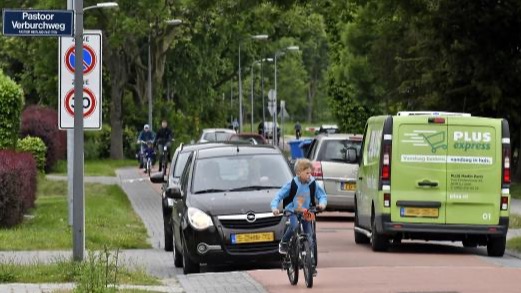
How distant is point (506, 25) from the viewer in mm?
39188

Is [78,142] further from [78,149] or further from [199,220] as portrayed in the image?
[199,220]

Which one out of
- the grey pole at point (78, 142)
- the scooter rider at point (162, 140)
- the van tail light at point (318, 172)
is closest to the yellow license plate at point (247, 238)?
the grey pole at point (78, 142)

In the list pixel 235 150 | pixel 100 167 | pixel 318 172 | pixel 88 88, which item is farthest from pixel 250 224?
pixel 100 167

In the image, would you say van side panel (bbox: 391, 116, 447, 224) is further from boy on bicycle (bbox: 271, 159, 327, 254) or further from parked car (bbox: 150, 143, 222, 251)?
boy on bicycle (bbox: 271, 159, 327, 254)

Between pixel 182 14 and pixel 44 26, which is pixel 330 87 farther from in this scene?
pixel 44 26

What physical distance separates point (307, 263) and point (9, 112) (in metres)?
19.8

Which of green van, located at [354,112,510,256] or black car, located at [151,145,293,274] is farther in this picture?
green van, located at [354,112,510,256]

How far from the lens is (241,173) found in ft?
61.7

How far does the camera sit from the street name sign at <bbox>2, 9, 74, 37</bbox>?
15445 millimetres

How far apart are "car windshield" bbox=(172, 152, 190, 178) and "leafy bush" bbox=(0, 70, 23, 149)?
10130 millimetres

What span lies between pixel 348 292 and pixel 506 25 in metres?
25.9

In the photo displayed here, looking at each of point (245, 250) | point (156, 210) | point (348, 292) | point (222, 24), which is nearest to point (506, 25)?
point (156, 210)

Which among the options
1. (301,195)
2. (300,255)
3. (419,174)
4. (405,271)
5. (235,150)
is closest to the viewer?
(300,255)

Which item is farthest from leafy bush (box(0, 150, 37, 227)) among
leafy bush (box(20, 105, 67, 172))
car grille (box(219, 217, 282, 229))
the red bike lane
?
leafy bush (box(20, 105, 67, 172))
